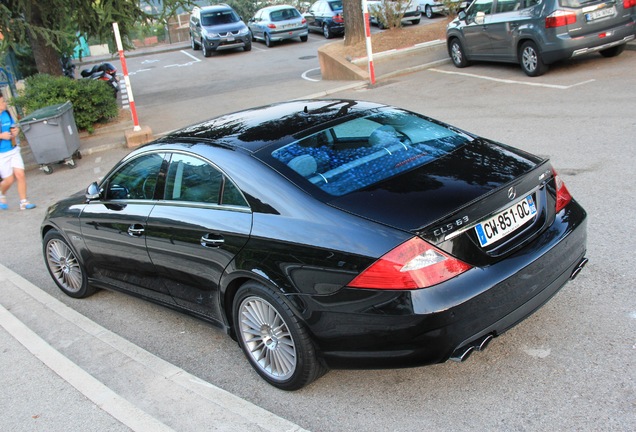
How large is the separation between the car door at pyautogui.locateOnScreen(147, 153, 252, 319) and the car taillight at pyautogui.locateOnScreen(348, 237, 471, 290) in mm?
948

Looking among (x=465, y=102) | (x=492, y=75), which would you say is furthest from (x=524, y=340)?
(x=492, y=75)

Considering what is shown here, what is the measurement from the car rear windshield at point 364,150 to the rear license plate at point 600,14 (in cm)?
866

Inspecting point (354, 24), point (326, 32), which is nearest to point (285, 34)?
point (326, 32)

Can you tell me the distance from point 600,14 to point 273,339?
1049cm

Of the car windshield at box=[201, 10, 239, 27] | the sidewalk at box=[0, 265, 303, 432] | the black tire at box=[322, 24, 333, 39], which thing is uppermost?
the car windshield at box=[201, 10, 239, 27]

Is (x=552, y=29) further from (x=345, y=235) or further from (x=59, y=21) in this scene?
(x=59, y=21)

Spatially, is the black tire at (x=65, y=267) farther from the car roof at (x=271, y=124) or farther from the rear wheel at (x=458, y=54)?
the rear wheel at (x=458, y=54)

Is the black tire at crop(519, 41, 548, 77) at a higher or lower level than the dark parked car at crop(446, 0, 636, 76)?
lower

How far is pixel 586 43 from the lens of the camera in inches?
470

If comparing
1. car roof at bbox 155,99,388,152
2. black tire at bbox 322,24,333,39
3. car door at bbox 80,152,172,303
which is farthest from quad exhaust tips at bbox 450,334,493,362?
black tire at bbox 322,24,333,39

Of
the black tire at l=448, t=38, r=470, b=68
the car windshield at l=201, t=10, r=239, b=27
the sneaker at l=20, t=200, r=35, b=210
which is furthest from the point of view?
the car windshield at l=201, t=10, r=239, b=27

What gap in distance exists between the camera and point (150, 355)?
460cm

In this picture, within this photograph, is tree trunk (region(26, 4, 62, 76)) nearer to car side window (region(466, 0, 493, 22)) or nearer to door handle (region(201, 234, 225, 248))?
car side window (region(466, 0, 493, 22))

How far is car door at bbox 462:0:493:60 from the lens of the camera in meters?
13.8
